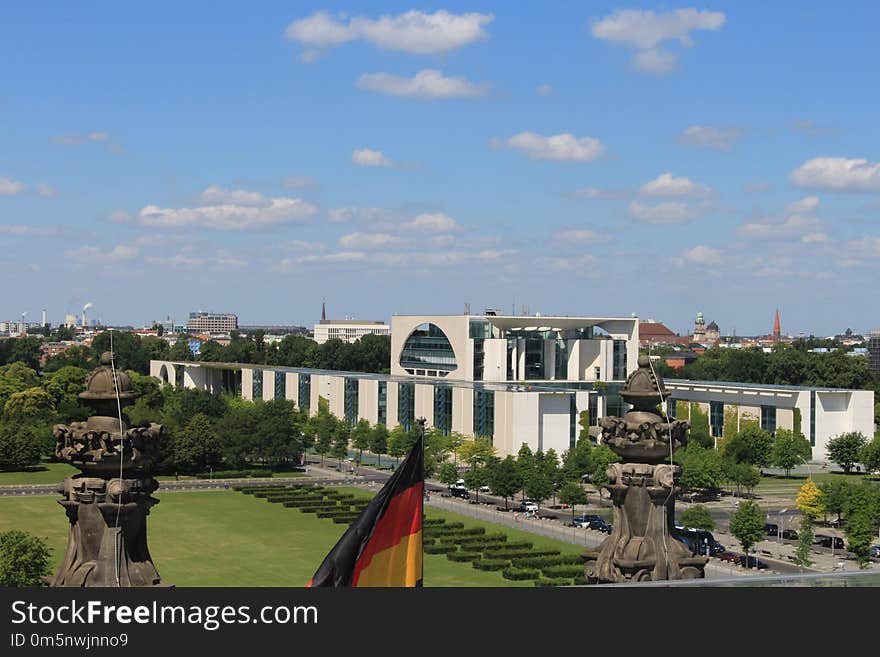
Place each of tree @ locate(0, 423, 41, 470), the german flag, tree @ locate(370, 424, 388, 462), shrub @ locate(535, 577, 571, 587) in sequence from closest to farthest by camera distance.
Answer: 1. the german flag
2. shrub @ locate(535, 577, 571, 587)
3. tree @ locate(0, 423, 41, 470)
4. tree @ locate(370, 424, 388, 462)

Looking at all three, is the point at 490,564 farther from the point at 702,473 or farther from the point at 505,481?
the point at 702,473

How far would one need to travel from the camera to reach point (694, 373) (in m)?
166

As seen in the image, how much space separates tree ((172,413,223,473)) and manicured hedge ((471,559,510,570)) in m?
38.8

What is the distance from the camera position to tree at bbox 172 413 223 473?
84.8m

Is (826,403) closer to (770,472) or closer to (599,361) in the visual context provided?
(770,472)

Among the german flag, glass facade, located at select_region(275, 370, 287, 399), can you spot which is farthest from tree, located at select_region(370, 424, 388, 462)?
the german flag

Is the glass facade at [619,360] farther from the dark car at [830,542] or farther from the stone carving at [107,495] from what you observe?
the stone carving at [107,495]

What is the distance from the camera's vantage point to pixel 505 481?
70.2m

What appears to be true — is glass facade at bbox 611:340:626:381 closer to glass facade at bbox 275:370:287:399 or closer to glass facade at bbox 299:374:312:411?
glass facade at bbox 299:374:312:411

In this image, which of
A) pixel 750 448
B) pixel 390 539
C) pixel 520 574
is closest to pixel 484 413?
pixel 750 448

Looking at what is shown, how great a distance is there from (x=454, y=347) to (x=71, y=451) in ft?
294

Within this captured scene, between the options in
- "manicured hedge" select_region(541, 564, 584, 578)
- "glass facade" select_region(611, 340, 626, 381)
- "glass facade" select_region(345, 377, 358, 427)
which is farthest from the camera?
"glass facade" select_region(345, 377, 358, 427)

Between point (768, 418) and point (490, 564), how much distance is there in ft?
164
